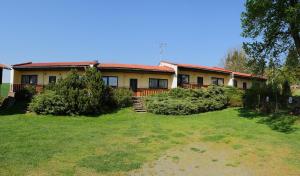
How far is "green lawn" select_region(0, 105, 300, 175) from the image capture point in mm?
11219

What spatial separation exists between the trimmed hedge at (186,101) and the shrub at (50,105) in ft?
24.5

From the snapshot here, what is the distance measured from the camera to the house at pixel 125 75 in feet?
106

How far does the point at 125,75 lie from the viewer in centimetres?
3300

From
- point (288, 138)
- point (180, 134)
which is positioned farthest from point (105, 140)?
point (288, 138)

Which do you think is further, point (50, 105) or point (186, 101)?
point (186, 101)

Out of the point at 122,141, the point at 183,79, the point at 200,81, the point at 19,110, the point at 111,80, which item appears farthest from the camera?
the point at 200,81

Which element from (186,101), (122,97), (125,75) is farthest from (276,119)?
(125,75)

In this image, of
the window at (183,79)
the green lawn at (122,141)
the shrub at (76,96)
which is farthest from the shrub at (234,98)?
the shrub at (76,96)

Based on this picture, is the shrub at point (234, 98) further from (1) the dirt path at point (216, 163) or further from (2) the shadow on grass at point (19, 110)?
(1) the dirt path at point (216, 163)

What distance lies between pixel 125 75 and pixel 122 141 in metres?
17.8

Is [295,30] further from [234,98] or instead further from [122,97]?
[122,97]

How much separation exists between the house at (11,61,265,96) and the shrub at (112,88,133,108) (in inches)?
123

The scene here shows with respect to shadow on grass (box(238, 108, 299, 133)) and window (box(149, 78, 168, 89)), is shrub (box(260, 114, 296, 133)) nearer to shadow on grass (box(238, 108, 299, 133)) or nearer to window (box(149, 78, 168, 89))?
shadow on grass (box(238, 108, 299, 133))

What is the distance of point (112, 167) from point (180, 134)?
7.47m
